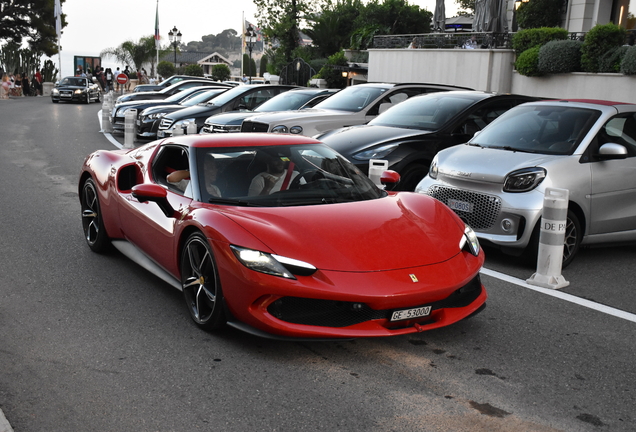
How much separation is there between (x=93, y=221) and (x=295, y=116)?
6.29m

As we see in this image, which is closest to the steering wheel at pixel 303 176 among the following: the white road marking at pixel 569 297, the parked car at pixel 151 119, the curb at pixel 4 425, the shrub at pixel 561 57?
the white road marking at pixel 569 297

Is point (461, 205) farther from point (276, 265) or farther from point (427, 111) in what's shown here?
point (276, 265)

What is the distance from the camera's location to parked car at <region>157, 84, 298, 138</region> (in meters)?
17.2

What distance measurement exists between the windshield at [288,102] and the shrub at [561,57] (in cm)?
884

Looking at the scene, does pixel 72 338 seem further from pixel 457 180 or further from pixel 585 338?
pixel 457 180

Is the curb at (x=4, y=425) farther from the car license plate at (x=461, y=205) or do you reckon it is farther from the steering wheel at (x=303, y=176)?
the car license plate at (x=461, y=205)

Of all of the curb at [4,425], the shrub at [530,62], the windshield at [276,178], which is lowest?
the curb at [4,425]

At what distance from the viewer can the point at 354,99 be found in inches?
532

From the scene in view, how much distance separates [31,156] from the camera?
1519cm

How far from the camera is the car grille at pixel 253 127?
508 inches

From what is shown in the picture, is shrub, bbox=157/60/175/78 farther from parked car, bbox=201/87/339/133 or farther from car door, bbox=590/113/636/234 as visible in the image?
car door, bbox=590/113/636/234

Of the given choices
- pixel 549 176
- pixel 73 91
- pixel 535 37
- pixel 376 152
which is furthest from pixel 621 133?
pixel 73 91

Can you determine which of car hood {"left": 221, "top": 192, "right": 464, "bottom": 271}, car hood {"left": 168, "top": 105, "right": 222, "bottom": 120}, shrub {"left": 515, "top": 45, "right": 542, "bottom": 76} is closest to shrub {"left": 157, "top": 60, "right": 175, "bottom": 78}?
shrub {"left": 515, "top": 45, "right": 542, "bottom": 76}

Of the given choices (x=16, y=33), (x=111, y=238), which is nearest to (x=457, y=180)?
(x=111, y=238)
